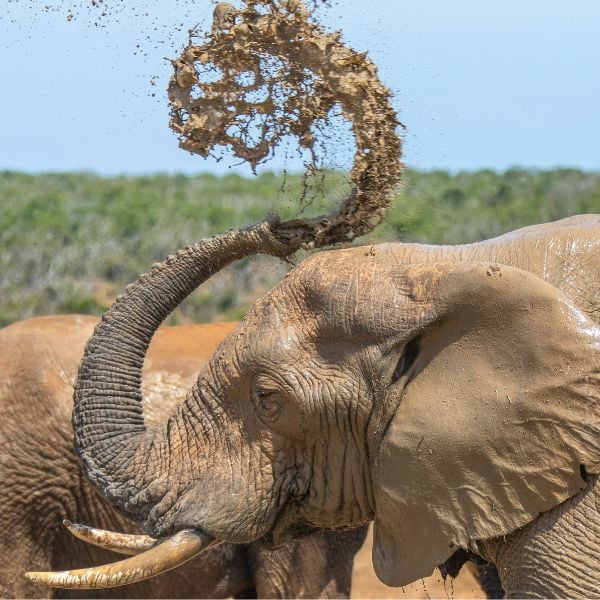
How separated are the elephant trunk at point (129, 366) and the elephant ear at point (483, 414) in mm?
698

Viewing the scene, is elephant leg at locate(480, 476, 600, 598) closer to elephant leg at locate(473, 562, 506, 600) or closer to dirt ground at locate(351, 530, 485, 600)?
elephant leg at locate(473, 562, 506, 600)

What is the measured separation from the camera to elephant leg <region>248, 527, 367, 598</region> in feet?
21.7

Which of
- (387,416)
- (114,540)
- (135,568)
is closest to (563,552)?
(387,416)

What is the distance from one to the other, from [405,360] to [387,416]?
0.57 feet

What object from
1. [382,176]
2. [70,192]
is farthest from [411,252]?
[70,192]

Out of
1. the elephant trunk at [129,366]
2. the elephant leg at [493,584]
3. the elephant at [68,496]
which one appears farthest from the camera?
the elephant at [68,496]

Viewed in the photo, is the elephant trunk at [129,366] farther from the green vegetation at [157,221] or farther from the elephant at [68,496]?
the elephant at [68,496]

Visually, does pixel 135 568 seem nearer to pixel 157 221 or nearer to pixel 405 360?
pixel 405 360

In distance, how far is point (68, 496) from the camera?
625 centimetres

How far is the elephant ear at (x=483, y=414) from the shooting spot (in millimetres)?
3494

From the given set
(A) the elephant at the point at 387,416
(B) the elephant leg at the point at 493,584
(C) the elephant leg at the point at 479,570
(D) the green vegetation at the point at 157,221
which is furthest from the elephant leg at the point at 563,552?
(B) the elephant leg at the point at 493,584

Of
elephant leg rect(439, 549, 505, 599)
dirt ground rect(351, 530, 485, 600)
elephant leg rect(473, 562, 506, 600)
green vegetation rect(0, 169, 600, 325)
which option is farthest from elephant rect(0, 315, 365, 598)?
green vegetation rect(0, 169, 600, 325)

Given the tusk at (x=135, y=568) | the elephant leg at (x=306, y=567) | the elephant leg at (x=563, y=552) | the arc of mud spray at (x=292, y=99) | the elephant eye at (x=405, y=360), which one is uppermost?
the arc of mud spray at (x=292, y=99)

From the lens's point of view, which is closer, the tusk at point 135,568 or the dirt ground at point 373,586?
the tusk at point 135,568
